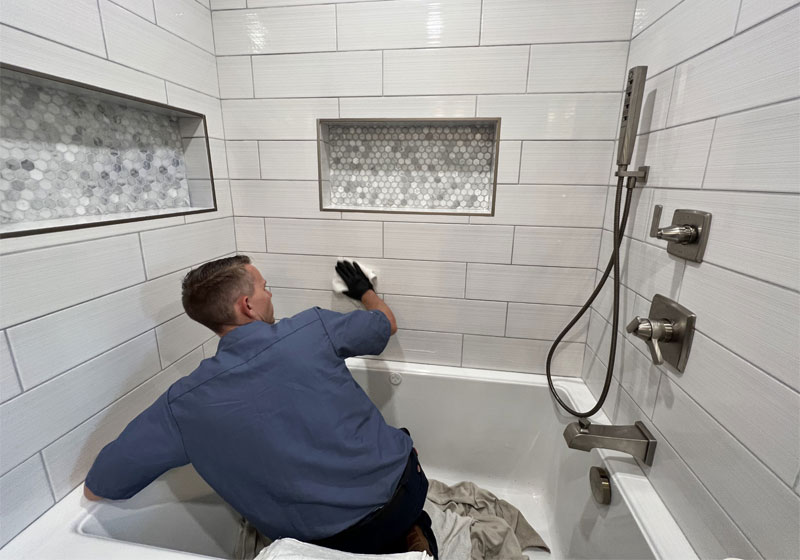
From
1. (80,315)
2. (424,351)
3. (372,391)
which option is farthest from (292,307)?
(80,315)

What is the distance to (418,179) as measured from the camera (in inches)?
57.6

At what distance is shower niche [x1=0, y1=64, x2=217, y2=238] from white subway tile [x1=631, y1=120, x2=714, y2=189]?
4.84ft

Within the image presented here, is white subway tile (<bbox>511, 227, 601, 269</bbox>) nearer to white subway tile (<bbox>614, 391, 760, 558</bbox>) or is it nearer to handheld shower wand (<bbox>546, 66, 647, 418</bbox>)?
handheld shower wand (<bbox>546, 66, 647, 418</bbox>)

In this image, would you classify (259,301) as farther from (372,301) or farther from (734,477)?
(734,477)

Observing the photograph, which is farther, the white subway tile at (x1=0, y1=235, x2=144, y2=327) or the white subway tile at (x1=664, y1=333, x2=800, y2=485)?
the white subway tile at (x1=0, y1=235, x2=144, y2=327)

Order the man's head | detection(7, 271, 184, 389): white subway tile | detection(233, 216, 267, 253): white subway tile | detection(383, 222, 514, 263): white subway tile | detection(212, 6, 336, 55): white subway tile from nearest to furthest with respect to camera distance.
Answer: detection(7, 271, 184, 389): white subway tile < the man's head < detection(212, 6, 336, 55): white subway tile < detection(383, 222, 514, 263): white subway tile < detection(233, 216, 267, 253): white subway tile

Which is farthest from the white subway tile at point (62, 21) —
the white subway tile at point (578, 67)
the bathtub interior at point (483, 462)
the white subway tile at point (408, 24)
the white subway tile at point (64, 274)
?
the white subway tile at point (578, 67)

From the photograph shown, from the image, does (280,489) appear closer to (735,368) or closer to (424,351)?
(424,351)

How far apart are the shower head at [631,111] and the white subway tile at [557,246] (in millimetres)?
339

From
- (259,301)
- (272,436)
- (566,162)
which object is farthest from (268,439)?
(566,162)

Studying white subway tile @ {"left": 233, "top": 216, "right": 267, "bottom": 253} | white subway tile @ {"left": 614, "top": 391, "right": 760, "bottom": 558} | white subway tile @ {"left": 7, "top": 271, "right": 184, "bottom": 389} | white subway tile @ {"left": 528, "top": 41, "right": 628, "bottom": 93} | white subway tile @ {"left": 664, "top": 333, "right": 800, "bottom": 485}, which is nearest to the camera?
white subway tile @ {"left": 664, "top": 333, "right": 800, "bottom": 485}

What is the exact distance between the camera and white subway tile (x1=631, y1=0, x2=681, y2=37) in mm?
966

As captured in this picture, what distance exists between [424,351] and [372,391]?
29cm

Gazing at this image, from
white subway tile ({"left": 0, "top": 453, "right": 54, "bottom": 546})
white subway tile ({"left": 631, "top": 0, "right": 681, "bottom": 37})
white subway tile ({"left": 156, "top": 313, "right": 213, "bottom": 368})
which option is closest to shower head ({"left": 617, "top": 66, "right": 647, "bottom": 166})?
white subway tile ({"left": 631, "top": 0, "right": 681, "bottom": 37})
